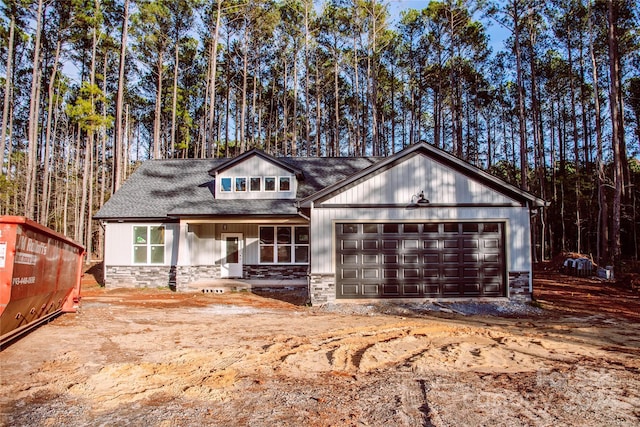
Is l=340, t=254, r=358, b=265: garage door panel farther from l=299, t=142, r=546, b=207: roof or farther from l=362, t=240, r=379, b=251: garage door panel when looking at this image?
l=299, t=142, r=546, b=207: roof

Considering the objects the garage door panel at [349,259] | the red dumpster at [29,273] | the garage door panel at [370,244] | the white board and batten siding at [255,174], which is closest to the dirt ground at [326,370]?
the red dumpster at [29,273]

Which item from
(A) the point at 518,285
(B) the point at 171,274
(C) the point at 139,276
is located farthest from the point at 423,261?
(C) the point at 139,276

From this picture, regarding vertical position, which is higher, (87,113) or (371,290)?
(87,113)

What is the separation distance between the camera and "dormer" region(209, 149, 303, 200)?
17422 millimetres

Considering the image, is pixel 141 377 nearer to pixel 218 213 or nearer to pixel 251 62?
pixel 218 213

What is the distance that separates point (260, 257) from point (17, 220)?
11094 millimetres

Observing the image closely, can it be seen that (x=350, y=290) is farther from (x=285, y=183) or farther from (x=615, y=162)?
(x=615, y=162)

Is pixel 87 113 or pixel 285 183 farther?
pixel 87 113

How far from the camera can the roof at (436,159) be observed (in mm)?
12227

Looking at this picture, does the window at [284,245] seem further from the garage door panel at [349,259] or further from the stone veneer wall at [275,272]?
the garage door panel at [349,259]

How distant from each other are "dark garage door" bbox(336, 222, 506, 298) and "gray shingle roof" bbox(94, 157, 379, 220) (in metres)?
4.16

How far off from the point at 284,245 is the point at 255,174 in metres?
3.15

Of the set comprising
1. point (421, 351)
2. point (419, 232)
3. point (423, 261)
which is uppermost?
point (419, 232)

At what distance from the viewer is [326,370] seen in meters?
5.93
